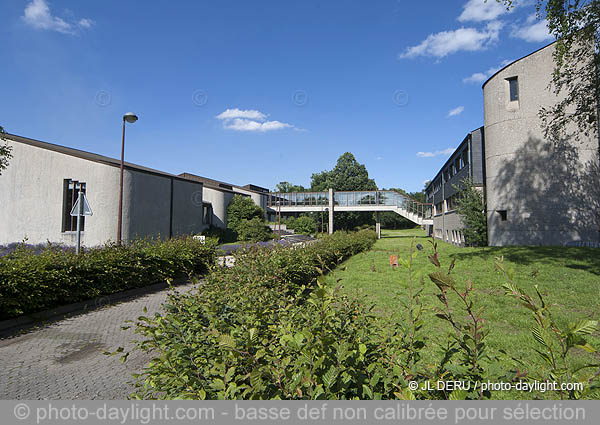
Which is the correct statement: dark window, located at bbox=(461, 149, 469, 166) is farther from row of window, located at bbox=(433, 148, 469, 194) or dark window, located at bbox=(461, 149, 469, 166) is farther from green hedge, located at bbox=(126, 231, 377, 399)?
green hedge, located at bbox=(126, 231, 377, 399)

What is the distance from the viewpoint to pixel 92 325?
716 centimetres

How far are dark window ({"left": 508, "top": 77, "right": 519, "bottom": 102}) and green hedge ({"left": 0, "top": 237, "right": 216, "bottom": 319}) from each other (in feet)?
68.3

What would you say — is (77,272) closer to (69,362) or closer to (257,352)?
(69,362)

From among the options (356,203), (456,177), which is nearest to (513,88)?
(456,177)

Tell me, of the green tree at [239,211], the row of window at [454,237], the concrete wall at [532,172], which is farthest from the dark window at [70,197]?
the row of window at [454,237]

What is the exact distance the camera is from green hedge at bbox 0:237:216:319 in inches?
277

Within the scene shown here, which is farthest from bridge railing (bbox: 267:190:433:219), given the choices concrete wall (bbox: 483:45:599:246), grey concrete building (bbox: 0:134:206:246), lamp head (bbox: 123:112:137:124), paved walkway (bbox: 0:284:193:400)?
paved walkway (bbox: 0:284:193:400)

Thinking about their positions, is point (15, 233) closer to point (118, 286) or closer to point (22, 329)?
point (118, 286)

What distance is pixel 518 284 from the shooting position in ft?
29.2

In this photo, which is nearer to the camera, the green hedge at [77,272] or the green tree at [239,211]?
the green hedge at [77,272]

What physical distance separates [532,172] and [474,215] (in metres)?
4.21

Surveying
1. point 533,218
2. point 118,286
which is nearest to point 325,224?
point 533,218

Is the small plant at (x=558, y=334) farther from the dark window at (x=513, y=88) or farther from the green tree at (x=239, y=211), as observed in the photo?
the green tree at (x=239, y=211)

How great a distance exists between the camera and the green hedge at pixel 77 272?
23.1 feet
